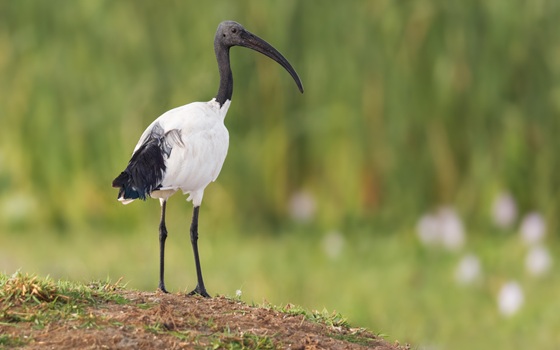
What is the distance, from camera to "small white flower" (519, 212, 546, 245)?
10859 millimetres

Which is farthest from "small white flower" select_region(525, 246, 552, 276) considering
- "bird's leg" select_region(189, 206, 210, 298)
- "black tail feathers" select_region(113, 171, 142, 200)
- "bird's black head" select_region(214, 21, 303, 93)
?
"black tail feathers" select_region(113, 171, 142, 200)

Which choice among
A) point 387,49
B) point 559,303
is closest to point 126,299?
point 559,303

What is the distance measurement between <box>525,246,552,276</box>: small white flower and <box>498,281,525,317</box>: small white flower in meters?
0.44

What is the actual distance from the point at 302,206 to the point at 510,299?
2.36 meters

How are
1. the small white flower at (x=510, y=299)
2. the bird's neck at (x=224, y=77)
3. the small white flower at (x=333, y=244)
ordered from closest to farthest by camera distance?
the bird's neck at (x=224, y=77)
the small white flower at (x=510, y=299)
the small white flower at (x=333, y=244)

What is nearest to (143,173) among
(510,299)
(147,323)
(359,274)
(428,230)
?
(147,323)

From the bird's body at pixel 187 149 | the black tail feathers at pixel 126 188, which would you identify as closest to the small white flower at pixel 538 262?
the bird's body at pixel 187 149

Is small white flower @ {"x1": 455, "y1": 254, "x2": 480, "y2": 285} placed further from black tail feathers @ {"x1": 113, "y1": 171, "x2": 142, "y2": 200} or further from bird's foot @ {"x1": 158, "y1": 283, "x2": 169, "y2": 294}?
black tail feathers @ {"x1": 113, "y1": 171, "x2": 142, "y2": 200}

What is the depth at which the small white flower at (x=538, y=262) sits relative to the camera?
33.7 feet

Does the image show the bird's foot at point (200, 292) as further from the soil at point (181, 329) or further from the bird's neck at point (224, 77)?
the bird's neck at point (224, 77)

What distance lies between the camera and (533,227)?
10969 millimetres

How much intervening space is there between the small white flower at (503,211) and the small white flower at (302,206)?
5.62 ft

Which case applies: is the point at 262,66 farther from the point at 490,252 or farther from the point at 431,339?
the point at 431,339

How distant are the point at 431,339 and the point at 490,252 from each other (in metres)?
2.03
